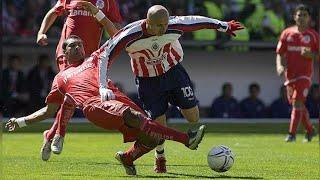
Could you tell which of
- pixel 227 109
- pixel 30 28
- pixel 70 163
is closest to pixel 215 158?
pixel 70 163

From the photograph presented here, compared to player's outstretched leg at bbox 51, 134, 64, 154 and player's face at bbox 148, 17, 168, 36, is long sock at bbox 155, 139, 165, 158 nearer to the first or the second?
player's outstretched leg at bbox 51, 134, 64, 154

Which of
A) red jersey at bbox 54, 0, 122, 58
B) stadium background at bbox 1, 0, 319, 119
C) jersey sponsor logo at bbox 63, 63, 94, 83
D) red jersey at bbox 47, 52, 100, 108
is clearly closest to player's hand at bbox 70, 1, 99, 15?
red jersey at bbox 54, 0, 122, 58

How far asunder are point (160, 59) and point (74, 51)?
50.2 inches

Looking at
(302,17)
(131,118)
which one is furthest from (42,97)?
(131,118)

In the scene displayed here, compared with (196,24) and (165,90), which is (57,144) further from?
(196,24)

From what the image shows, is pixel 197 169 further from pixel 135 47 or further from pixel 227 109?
pixel 227 109

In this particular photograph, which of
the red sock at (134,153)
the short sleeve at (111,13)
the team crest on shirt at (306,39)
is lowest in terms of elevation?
the team crest on shirt at (306,39)

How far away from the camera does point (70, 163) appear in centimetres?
1247

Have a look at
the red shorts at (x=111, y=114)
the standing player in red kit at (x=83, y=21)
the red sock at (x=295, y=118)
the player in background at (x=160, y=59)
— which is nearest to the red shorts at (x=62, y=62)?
the standing player in red kit at (x=83, y=21)

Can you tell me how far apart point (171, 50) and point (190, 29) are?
0.47 m

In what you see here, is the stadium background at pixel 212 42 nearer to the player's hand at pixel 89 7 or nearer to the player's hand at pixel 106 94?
the player's hand at pixel 89 7

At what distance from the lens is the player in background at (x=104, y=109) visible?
10.3m

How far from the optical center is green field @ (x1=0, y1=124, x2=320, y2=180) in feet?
35.8

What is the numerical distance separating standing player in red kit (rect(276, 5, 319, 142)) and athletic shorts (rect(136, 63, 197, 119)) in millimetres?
6682
